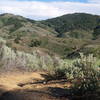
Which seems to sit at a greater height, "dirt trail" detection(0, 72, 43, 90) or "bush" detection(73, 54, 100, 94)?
"bush" detection(73, 54, 100, 94)

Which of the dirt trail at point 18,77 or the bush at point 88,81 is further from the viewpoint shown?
the dirt trail at point 18,77

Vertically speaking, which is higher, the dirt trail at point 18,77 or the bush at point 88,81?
the bush at point 88,81

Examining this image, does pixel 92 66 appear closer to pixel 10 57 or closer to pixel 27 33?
pixel 10 57

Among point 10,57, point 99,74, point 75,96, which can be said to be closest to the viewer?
point 75,96

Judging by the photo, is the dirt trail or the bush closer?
the bush

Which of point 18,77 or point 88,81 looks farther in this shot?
point 18,77

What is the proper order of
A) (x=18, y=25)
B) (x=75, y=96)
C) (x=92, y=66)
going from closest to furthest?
1. (x=75, y=96)
2. (x=92, y=66)
3. (x=18, y=25)

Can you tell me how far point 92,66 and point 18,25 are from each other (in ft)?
505

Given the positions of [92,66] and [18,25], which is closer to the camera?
[92,66]

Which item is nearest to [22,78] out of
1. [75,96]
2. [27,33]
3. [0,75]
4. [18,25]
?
[0,75]

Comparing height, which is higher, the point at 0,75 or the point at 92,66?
the point at 92,66

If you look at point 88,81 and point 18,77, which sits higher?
point 88,81

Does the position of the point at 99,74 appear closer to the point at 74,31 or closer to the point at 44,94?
the point at 44,94

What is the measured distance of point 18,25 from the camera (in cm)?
16212
